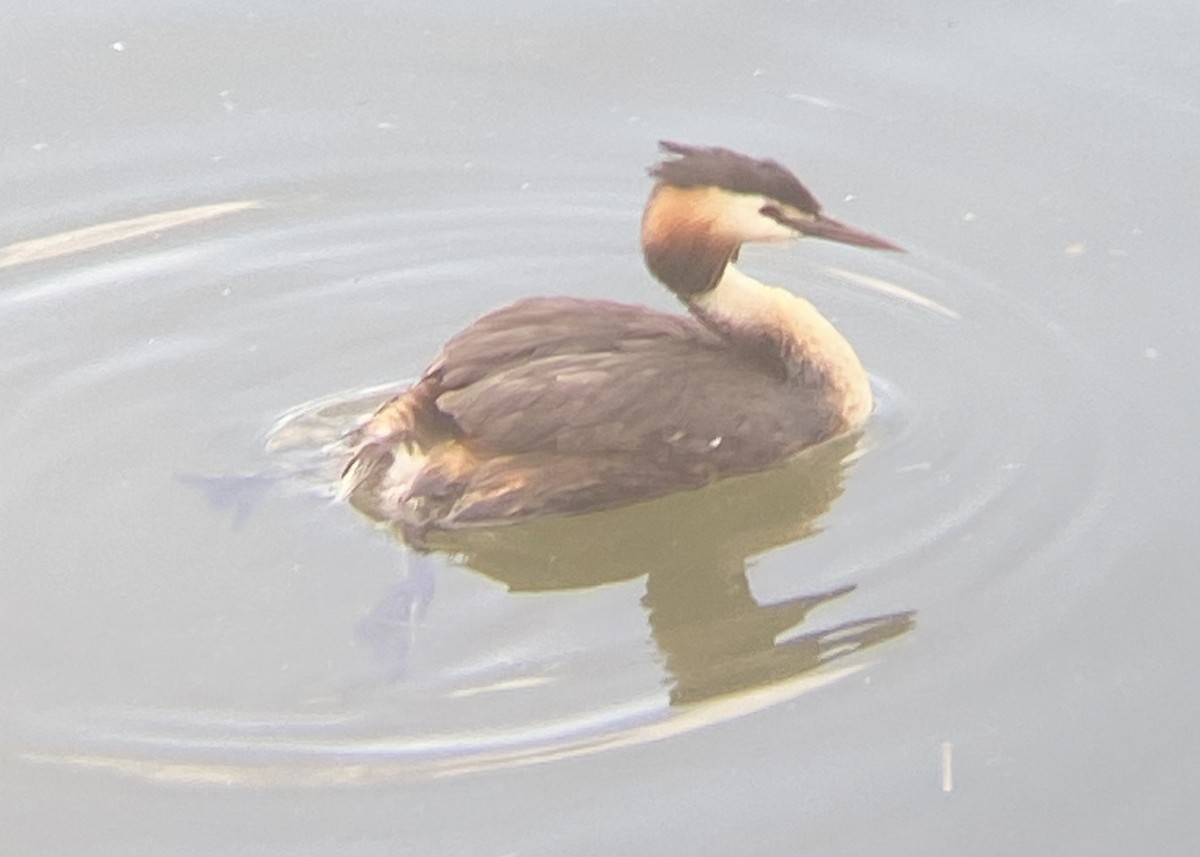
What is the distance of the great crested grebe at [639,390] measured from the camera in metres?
4.74

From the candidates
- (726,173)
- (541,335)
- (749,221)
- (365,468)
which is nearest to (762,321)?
(749,221)

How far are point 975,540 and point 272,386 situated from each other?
1.66 metres

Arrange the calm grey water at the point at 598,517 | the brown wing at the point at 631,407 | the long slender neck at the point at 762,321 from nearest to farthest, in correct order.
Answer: the calm grey water at the point at 598,517 < the brown wing at the point at 631,407 < the long slender neck at the point at 762,321

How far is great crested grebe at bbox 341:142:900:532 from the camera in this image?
4742 millimetres

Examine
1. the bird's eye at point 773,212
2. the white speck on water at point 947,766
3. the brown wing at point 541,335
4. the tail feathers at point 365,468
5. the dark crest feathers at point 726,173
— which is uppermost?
the dark crest feathers at point 726,173

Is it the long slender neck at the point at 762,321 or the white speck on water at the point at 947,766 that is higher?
the long slender neck at the point at 762,321

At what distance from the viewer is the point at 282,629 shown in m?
4.50

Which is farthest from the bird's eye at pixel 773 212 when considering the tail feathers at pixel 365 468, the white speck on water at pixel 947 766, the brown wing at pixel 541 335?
the white speck on water at pixel 947 766

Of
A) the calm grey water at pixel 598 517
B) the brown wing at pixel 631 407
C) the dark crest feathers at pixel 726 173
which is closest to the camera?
the calm grey water at pixel 598 517

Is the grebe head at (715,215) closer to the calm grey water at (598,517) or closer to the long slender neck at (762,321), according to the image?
the long slender neck at (762,321)

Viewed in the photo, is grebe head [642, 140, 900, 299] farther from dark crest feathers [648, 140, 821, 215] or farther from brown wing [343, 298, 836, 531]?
brown wing [343, 298, 836, 531]

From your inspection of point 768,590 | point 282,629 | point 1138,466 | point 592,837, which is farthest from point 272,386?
point 1138,466

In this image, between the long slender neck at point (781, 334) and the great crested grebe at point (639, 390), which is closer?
the great crested grebe at point (639, 390)

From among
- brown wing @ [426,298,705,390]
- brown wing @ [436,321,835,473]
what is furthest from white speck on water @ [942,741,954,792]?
brown wing @ [426,298,705,390]
